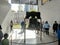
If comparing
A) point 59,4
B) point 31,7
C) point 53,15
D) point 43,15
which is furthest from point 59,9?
point 31,7

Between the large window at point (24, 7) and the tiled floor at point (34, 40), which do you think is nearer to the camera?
the tiled floor at point (34, 40)

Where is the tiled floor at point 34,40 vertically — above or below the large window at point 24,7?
below

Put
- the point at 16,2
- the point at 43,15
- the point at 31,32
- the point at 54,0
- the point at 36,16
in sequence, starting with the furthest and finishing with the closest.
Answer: the point at 16,2 < the point at 43,15 < the point at 31,32 < the point at 54,0 < the point at 36,16

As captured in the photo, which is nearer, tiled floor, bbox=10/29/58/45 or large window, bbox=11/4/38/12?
tiled floor, bbox=10/29/58/45

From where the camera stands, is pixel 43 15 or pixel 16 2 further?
pixel 16 2

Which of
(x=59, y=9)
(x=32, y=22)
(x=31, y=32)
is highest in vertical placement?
(x=59, y=9)

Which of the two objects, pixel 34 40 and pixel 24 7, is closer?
pixel 34 40

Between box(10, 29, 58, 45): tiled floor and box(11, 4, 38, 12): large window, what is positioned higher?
box(11, 4, 38, 12): large window

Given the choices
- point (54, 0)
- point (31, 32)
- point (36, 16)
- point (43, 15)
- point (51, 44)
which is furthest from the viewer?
point (43, 15)

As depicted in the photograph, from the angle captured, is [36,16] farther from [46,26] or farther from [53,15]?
[53,15]

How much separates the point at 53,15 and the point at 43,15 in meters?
5.56

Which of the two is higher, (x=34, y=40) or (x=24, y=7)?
(x=24, y=7)

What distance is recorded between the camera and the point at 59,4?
16.4 meters

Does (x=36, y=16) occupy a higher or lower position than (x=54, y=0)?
lower
